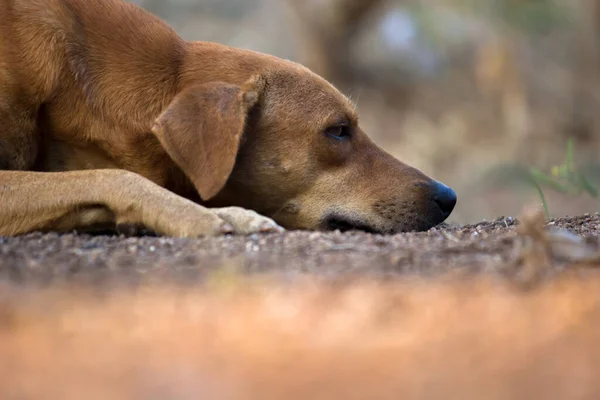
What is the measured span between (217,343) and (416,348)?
47cm

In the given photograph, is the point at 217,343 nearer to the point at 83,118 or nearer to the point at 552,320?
the point at 552,320

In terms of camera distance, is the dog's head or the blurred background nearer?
the dog's head

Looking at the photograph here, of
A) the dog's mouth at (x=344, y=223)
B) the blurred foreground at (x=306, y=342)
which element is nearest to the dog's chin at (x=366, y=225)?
the dog's mouth at (x=344, y=223)

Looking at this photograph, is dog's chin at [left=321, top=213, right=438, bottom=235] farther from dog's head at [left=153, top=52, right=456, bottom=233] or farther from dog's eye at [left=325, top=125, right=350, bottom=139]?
dog's eye at [left=325, top=125, right=350, bottom=139]

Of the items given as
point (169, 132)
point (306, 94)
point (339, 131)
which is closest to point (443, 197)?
point (339, 131)

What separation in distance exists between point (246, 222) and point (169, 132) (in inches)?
22.4

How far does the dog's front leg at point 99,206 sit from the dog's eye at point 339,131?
775 mm

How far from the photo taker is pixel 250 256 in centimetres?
263

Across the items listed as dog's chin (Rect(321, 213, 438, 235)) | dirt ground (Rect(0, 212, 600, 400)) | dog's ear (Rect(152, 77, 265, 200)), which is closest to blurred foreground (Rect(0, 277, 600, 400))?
dirt ground (Rect(0, 212, 600, 400))

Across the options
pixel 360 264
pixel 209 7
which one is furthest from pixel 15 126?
pixel 209 7

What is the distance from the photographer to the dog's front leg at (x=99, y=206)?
10.4ft

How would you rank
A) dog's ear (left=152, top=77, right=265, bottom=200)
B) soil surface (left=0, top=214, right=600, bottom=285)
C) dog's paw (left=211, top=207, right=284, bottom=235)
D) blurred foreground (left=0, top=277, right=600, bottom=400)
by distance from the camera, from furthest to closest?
1. dog's ear (left=152, top=77, right=265, bottom=200)
2. dog's paw (left=211, top=207, right=284, bottom=235)
3. soil surface (left=0, top=214, right=600, bottom=285)
4. blurred foreground (left=0, top=277, right=600, bottom=400)

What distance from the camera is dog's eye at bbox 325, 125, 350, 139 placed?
12.5 feet

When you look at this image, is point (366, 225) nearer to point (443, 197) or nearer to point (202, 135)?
point (443, 197)
